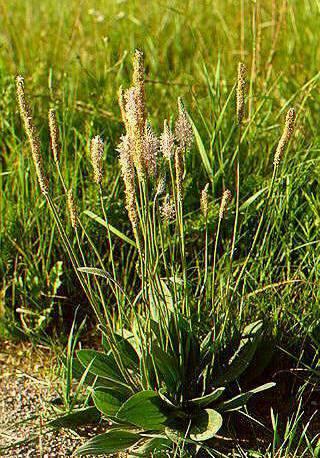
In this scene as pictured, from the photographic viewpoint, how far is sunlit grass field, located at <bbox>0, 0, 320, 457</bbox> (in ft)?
7.06

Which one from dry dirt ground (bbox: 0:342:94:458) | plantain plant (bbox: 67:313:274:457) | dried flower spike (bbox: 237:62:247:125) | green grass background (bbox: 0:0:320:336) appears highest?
dried flower spike (bbox: 237:62:247:125)

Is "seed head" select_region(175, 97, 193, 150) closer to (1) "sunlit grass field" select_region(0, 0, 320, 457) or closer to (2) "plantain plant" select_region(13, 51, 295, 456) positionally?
(2) "plantain plant" select_region(13, 51, 295, 456)

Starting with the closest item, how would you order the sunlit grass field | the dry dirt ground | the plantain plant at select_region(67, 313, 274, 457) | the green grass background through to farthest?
the plantain plant at select_region(67, 313, 274, 457)
the dry dirt ground
the sunlit grass field
the green grass background

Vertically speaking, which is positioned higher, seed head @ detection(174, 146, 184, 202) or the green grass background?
seed head @ detection(174, 146, 184, 202)

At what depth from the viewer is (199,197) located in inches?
101

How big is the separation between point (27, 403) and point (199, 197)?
87cm

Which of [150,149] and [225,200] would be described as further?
[225,200]

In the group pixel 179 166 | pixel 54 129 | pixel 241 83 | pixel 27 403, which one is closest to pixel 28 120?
pixel 54 129

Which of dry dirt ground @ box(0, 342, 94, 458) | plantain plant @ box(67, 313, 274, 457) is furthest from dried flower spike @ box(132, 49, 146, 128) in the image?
dry dirt ground @ box(0, 342, 94, 458)

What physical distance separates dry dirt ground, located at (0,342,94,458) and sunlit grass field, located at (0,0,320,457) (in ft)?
Result: 0.20

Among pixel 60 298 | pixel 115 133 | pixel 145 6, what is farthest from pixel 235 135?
pixel 145 6

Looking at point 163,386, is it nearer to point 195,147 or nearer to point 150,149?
point 150,149

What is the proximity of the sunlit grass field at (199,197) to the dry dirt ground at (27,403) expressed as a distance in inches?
2.4

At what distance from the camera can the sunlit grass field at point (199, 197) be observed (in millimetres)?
2152
